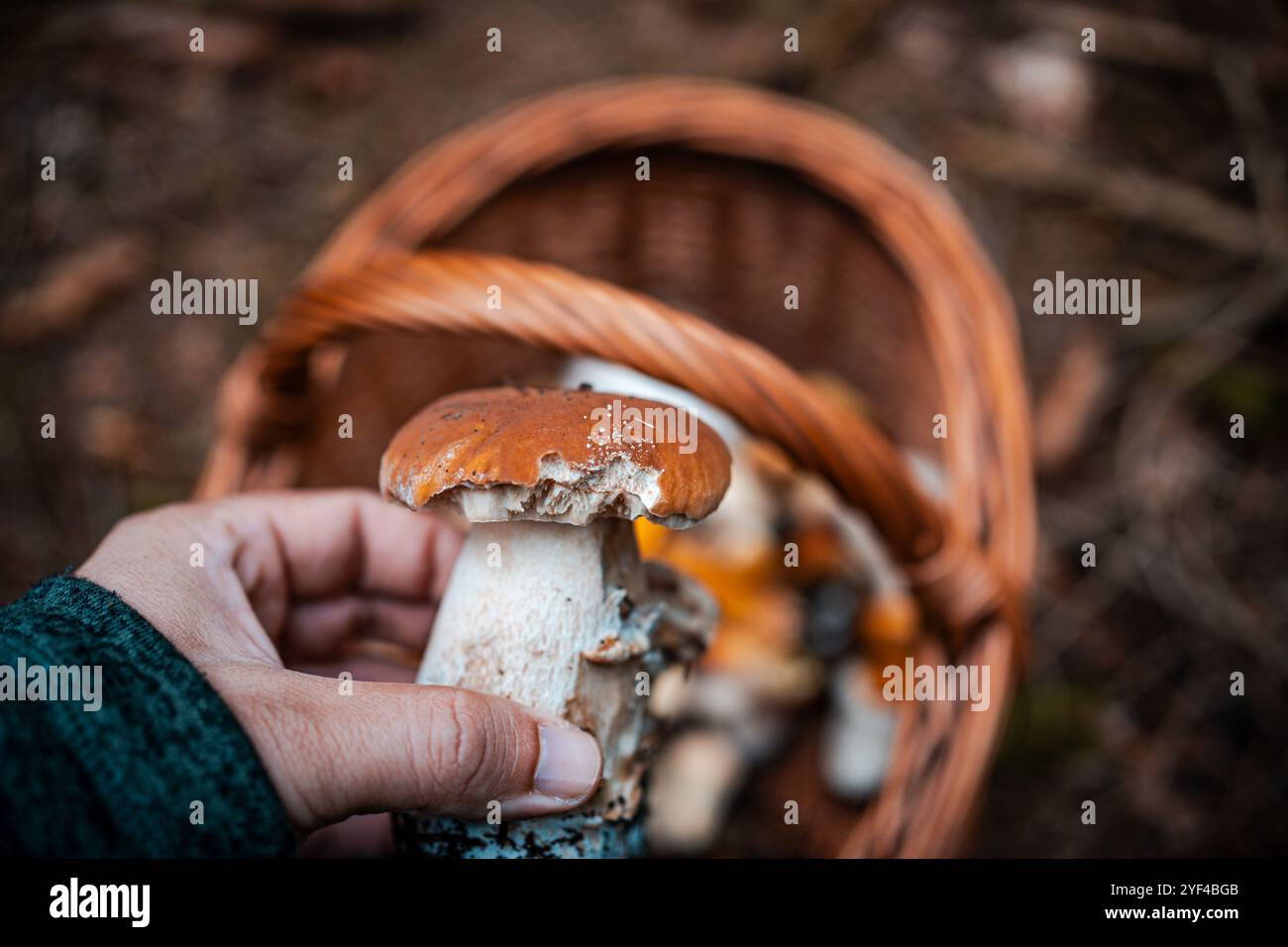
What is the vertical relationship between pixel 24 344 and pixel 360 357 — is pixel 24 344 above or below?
above

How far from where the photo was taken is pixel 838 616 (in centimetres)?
163

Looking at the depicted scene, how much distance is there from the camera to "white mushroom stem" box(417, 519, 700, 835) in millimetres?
895

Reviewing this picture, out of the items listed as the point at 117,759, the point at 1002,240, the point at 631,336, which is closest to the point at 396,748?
the point at 117,759

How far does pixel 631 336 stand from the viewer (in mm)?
882

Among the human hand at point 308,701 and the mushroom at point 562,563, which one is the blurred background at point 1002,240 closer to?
the human hand at point 308,701

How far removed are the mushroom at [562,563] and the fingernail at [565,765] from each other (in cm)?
5

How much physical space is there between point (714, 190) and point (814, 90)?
2.80 ft

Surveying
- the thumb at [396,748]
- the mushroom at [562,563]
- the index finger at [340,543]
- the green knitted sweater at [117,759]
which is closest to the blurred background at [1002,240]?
the index finger at [340,543]

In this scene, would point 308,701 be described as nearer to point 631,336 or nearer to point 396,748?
point 396,748

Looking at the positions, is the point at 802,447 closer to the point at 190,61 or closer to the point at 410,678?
the point at 410,678

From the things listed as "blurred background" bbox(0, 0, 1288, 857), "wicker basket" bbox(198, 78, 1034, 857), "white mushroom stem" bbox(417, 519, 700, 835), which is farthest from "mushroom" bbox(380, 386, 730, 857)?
"blurred background" bbox(0, 0, 1288, 857)

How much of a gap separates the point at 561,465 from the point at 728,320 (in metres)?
1.26

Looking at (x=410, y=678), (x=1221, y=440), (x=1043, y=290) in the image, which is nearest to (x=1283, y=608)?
(x=1221, y=440)
